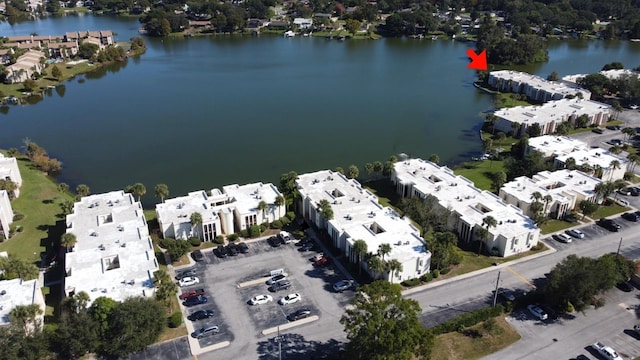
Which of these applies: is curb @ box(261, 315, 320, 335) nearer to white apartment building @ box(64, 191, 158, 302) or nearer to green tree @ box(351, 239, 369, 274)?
green tree @ box(351, 239, 369, 274)

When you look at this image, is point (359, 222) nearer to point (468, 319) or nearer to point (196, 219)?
point (468, 319)

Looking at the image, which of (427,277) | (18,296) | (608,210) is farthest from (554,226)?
(18,296)

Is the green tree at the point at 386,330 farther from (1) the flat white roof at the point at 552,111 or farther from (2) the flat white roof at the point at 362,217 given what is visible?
(1) the flat white roof at the point at 552,111

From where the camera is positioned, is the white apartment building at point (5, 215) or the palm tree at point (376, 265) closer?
the palm tree at point (376, 265)

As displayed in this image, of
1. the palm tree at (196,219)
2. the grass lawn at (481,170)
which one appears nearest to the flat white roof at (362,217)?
the palm tree at (196,219)

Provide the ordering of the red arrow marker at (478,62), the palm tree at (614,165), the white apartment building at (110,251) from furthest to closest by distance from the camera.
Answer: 1. the red arrow marker at (478,62)
2. the palm tree at (614,165)
3. the white apartment building at (110,251)

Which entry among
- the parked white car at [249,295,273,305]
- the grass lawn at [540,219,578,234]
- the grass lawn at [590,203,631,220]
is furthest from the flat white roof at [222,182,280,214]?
the grass lawn at [590,203,631,220]

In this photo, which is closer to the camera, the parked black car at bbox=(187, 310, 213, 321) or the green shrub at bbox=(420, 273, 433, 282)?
the parked black car at bbox=(187, 310, 213, 321)
